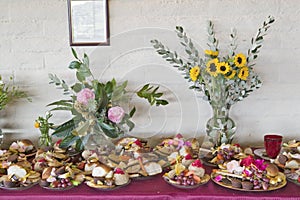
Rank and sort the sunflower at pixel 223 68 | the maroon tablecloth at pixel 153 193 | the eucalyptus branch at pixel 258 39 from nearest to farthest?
the maroon tablecloth at pixel 153 193 → the sunflower at pixel 223 68 → the eucalyptus branch at pixel 258 39

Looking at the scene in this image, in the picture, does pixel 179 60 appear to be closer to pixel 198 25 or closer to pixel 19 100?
pixel 198 25

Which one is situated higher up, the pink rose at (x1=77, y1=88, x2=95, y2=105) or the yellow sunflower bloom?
the yellow sunflower bloom

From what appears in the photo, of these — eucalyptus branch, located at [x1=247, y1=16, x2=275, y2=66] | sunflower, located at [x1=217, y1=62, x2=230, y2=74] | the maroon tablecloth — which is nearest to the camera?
the maroon tablecloth

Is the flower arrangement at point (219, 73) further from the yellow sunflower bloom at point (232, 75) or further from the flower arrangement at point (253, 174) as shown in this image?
the flower arrangement at point (253, 174)

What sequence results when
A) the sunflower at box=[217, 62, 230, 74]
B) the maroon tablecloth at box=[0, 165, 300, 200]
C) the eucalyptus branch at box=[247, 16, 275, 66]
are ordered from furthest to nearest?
the eucalyptus branch at box=[247, 16, 275, 66] < the sunflower at box=[217, 62, 230, 74] < the maroon tablecloth at box=[0, 165, 300, 200]

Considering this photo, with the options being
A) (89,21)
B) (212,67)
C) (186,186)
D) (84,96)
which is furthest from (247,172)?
(89,21)

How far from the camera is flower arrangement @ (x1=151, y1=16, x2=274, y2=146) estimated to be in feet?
4.88

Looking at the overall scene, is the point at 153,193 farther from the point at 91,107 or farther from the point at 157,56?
the point at 157,56

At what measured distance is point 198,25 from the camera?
165 cm

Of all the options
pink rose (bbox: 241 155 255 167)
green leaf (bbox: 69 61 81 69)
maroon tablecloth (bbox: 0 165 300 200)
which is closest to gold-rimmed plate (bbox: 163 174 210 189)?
maroon tablecloth (bbox: 0 165 300 200)

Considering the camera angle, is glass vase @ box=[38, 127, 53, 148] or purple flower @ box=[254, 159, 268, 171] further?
glass vase @ box=[38, 127, 53, 148]

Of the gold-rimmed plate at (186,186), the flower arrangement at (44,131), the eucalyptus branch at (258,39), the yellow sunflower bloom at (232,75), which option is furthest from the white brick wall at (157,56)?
the gold-rimmed plate at (186,186)

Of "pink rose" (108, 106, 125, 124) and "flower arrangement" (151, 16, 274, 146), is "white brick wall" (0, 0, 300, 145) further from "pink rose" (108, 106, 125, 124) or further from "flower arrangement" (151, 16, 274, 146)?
"pink rose" (108, 106, 125, 124)

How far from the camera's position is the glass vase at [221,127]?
156cm
